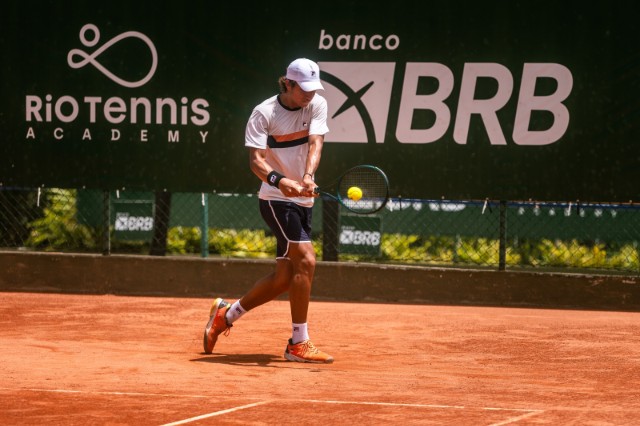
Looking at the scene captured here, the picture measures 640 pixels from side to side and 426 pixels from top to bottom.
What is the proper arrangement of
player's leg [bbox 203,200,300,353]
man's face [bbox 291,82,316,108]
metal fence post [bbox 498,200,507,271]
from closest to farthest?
1. man's face [bbox 291,82,316,108]
2. player's leg [bbox 203,200,300,353]
3. metal fence post [bbox 498,200,507,271]

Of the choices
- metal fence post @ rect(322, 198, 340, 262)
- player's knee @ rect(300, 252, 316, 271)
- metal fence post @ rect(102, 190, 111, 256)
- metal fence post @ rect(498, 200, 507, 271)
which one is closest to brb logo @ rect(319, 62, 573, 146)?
metal fence post @ rect(498, 200, 507, 271)

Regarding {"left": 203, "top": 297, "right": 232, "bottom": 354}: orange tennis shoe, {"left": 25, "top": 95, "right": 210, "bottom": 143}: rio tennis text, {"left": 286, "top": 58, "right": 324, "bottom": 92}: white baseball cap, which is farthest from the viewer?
{"left": 25, "top": 95, "right": 210, "bottom": 143}: rio tennis text

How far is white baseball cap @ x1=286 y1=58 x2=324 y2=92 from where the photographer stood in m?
7.30

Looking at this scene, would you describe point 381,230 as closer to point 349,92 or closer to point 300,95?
point 349,92

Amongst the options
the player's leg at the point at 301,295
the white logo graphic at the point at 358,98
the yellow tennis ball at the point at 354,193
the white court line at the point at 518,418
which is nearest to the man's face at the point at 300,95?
the yellow tennis ball at the point at 354,193

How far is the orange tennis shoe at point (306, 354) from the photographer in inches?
294

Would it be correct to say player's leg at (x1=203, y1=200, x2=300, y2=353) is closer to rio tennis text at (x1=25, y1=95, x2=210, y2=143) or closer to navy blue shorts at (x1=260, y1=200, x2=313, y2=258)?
navy blue shorts at (x1=260, y1=200, x2=313, y2=258)

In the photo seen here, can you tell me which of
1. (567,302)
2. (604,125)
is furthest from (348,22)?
(567,302)

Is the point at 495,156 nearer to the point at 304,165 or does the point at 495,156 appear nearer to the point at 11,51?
the point at 304,165

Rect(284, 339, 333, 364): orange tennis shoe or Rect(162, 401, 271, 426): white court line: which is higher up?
Rect(284, 339, 333, 364): orange tennis shoe

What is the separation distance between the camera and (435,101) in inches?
420

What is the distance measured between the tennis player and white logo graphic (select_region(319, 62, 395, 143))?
312 centimetres

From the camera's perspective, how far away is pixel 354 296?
11.0m

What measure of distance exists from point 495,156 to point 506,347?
2626mm
